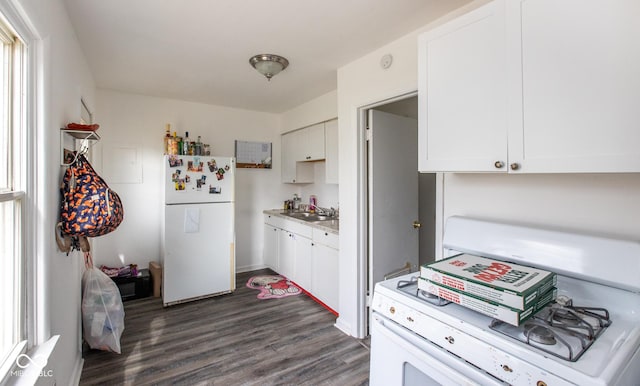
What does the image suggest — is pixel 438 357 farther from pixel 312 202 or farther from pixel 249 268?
pixel 249 268

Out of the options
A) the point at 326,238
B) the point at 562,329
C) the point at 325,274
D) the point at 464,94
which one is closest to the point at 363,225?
the point at 326,238

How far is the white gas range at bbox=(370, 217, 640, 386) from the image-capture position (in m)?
0.83

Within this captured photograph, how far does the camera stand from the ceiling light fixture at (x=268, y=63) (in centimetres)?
234

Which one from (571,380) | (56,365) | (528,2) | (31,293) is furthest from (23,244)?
(528,2)

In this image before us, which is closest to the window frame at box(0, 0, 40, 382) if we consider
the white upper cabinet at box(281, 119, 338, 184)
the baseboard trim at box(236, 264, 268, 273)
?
the white upper cabinet at box(281, 119, 338, 184)

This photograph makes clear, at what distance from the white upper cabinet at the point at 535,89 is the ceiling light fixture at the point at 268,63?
1.29 m

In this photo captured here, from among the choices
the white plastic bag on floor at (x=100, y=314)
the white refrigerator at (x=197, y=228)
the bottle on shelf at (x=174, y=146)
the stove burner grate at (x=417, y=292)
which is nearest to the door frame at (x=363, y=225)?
the stove burner grate at (x=417, y=292)

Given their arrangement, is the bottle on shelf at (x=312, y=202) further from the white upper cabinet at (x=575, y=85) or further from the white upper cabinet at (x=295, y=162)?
the white upper cabinet at (x=575, y=85)

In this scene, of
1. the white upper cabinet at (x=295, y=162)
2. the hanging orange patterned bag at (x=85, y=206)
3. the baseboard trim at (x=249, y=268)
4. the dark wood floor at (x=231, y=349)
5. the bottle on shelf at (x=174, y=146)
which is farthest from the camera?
the baseboard trim at (x=249, y=268)

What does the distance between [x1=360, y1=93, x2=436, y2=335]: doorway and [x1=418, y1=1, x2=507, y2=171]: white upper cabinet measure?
34.9 inches

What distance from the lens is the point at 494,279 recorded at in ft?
3.53

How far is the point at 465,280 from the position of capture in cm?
110

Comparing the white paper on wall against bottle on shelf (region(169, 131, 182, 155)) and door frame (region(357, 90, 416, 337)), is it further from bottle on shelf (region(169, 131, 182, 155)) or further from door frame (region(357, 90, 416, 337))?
door frame (region(357, 90, 416, 337))

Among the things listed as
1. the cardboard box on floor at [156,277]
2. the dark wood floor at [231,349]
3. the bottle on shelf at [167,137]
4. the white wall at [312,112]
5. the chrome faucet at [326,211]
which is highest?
the white wall at [312,112]
